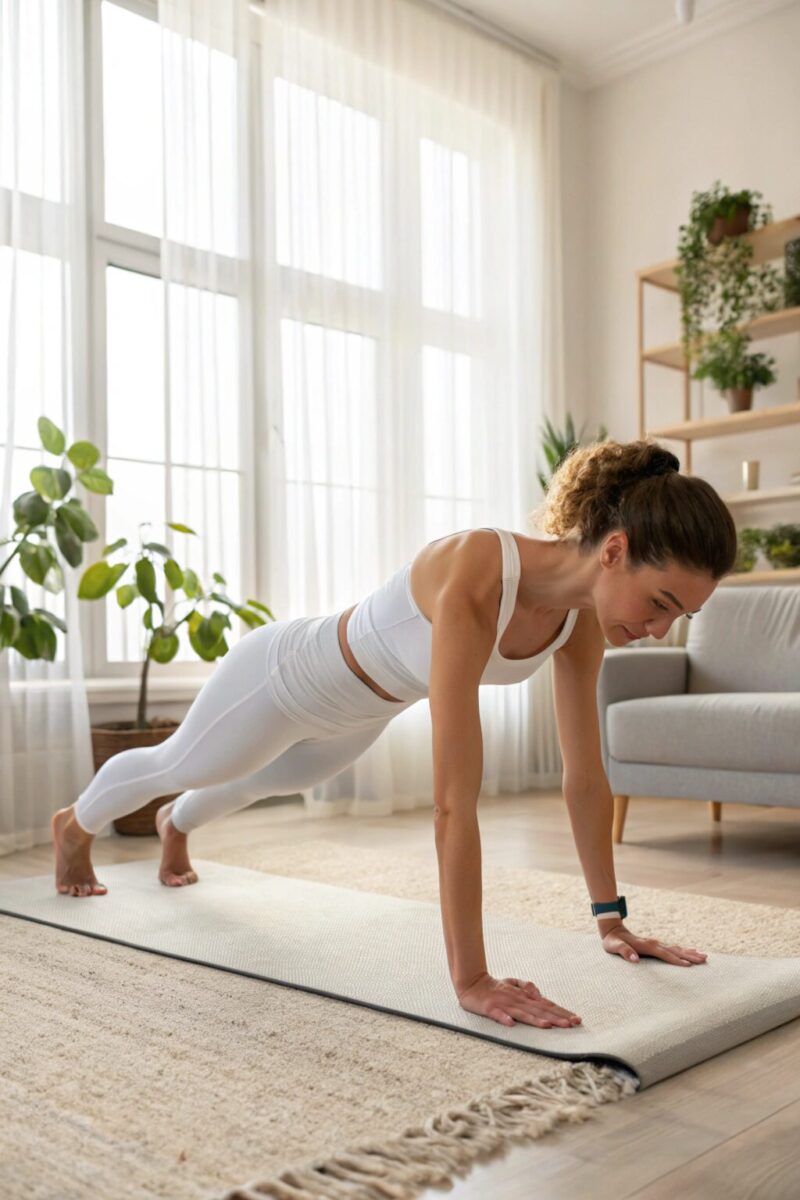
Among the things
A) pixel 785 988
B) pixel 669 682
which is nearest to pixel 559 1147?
pixel 785 988

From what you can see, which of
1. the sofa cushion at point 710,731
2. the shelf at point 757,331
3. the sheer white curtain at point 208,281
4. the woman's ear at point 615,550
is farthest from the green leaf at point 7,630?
the shelf at point 757,331

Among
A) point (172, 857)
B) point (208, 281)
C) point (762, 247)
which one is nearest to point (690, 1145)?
point (172, 857)

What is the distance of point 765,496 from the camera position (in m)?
4.54

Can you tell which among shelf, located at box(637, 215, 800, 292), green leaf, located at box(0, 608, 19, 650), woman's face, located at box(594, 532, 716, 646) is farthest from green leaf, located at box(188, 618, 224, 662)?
shelf, located at box(637, 215, 800, 292)

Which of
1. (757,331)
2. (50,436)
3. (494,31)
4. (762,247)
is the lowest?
(50,436)

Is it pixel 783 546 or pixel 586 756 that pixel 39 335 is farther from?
pixel 783 546

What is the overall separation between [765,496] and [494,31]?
2310 millimetres

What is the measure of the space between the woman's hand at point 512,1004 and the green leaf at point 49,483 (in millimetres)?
2175

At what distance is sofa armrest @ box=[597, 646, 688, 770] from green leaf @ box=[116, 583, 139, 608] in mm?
1452

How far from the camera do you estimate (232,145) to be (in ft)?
13.5

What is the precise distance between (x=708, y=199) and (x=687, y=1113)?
4198 mm

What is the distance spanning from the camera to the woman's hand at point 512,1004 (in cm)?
154

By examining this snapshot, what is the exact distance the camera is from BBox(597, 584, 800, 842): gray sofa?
3.01 m

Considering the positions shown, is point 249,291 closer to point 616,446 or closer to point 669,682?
Answer: point 669,682
